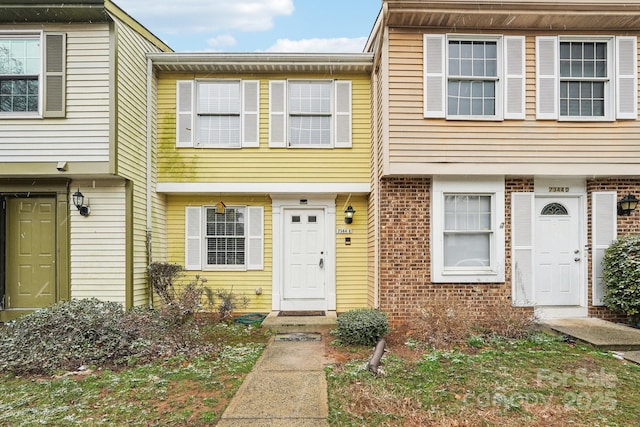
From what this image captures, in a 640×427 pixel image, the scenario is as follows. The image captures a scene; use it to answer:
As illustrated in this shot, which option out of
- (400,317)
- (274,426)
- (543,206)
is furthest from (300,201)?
(274,426)

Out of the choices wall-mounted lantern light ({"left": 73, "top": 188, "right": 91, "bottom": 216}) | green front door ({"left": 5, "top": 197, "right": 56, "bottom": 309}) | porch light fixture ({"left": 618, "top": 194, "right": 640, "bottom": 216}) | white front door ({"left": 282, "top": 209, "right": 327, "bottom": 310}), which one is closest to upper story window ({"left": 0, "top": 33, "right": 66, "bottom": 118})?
wall-mounted lantern light ({"left": 73, "top": 188, "right": 91, "bottom": 216})

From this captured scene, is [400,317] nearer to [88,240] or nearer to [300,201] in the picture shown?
[300,201]

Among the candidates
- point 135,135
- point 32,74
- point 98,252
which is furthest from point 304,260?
point 32,74

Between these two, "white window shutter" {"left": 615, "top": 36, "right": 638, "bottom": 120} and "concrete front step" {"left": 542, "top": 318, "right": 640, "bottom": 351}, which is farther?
"white window shutter" {"left": 615, "top": 36, "right": 638, "bottom": 120}

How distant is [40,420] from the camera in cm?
364

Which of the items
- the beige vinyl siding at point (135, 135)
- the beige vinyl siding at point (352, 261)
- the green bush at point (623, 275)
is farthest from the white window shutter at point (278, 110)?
the green bush at point (623, 275)

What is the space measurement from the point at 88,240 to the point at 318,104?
16.8 ft

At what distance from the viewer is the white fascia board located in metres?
8.02

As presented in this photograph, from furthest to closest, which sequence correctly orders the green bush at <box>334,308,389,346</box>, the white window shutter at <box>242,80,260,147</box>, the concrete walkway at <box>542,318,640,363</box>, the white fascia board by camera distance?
1. the white window shutter at <box>242,80,260,147</box>
2. the white fascia board
3. the green bush at <box>334,308,389,346</box>
4. the concrete walkway at <box>542,318,640,363</box>

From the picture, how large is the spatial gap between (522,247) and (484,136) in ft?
7.04

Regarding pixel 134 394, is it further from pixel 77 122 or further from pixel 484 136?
pixel 484 136

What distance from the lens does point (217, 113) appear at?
816cm

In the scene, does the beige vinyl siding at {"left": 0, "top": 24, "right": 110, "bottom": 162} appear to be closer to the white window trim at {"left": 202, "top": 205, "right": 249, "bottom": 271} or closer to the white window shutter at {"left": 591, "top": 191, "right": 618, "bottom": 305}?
the white window trim at {"left": 202, "top": 205, "right": 249, "bottom": 271}

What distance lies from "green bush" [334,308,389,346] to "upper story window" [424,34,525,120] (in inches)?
145
